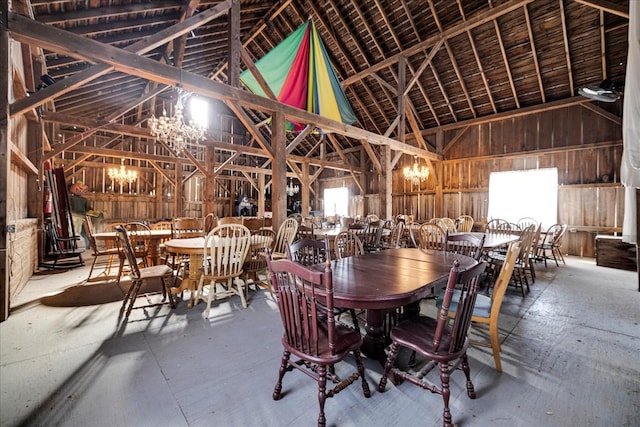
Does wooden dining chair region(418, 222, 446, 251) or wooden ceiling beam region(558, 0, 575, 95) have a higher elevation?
wooden ceiling beam region(558, 0, 575, 95)

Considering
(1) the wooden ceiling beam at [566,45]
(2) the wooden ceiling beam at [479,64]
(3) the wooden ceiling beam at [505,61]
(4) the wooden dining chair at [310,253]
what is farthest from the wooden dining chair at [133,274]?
(1) the wooden ceiling beam at [566,45]

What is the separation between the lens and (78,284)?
167 inches

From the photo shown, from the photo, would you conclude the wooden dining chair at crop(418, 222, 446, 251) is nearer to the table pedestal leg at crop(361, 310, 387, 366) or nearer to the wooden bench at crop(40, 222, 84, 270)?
the table pedestal leg at crop(361, 310, 387, 366)

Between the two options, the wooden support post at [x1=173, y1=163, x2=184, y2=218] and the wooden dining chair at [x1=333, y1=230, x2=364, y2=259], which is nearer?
the wooden dining chair at [x1=333, y1=230, x2=364, y2=259]

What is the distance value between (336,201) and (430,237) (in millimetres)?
9440

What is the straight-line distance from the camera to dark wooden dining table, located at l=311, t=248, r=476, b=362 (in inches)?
61.8

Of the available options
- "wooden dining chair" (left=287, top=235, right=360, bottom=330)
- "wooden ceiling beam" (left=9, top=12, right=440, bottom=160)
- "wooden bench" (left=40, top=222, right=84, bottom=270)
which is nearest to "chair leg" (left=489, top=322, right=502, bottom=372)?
"wooden dining chair" (left=287, top=235, right=360, bottom=330)

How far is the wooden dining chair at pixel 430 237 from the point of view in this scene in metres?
4.09

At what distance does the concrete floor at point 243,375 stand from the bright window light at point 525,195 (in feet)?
17.0

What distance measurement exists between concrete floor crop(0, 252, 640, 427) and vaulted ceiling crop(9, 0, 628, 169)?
11.2 feet

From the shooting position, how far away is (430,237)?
4316 mm

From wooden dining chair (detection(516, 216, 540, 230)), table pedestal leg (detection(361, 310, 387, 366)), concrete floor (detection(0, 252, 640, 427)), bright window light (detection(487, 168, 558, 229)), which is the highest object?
bright window light (detection(487, 168, 558, 229))

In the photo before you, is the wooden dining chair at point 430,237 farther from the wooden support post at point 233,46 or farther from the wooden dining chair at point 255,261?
the wooden support post at point 233,46

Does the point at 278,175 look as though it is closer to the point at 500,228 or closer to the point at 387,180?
the point at 387,180
